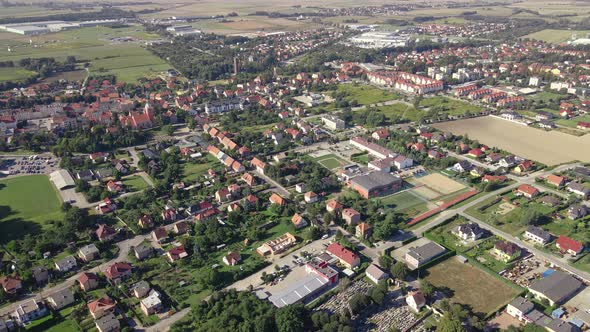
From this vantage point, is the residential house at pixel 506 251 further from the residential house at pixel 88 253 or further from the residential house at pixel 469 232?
the residential house at pixel 88 253

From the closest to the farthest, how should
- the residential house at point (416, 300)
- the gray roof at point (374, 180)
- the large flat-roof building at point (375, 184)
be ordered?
the residential house at point (416, 300)
the large flat-roof building at point (375, 184)
the gray roof at point (374, 180)

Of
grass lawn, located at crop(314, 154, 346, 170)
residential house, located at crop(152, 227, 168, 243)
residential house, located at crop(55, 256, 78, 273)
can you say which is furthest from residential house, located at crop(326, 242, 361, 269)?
residential house, located at crop(55, 256, 78, 273)

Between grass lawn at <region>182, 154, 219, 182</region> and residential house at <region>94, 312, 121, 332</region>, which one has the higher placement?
residential house at <region>94, 312, 121, 332</region>

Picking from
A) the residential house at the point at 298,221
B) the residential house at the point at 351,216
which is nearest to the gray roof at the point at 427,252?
the residential house at the point at 351,216

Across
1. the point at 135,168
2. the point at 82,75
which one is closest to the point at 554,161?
the point at 135,168

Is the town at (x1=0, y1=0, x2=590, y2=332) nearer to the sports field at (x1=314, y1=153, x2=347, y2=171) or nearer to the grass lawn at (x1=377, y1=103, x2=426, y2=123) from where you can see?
the sports field at (x1=314, y1=153, x2=347, y2=171)

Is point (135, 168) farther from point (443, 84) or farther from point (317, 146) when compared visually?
point (443, 84)
